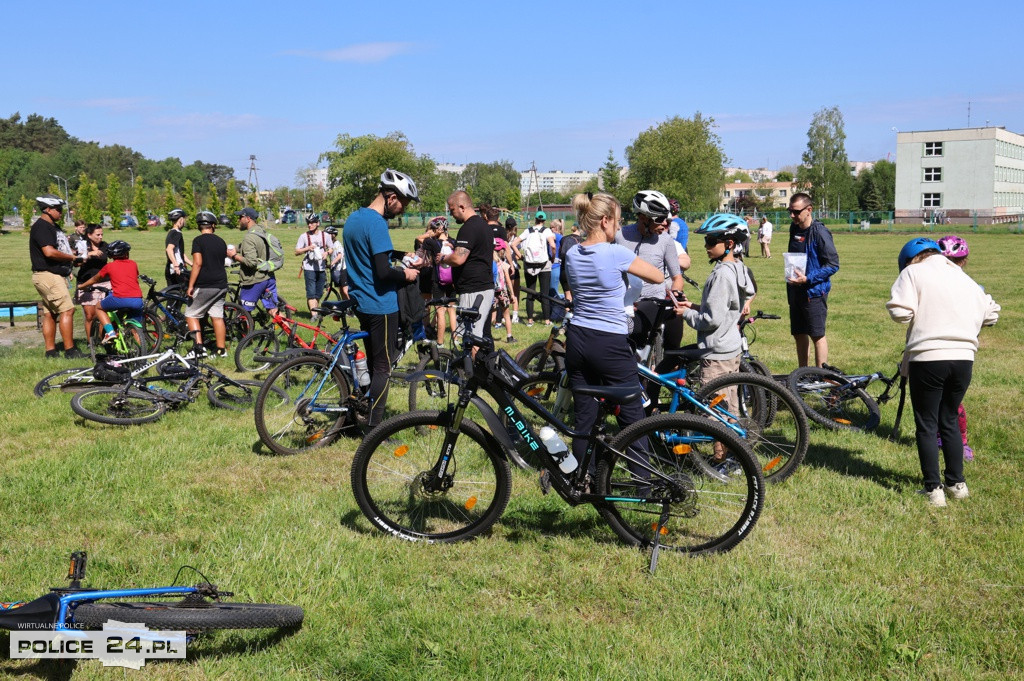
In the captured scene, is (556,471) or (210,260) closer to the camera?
(556,471)

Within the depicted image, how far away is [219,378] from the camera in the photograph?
8.03m

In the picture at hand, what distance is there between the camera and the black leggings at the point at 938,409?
519 centimetres

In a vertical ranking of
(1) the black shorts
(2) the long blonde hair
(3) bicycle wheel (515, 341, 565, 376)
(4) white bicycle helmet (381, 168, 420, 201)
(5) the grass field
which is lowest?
(5) the grass field

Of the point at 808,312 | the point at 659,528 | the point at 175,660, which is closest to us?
the point at 175,660

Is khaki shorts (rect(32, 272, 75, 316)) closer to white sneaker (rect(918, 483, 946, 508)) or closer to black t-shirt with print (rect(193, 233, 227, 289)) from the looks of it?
black t-shirt with print (rect(193, 233, 227, 289))

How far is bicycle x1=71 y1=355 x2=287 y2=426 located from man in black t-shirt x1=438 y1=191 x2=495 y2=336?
7.34 ft

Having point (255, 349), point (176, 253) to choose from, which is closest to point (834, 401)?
point (255, 349)

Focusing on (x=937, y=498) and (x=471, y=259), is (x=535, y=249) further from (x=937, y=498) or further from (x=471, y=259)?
(x=937, y=498)

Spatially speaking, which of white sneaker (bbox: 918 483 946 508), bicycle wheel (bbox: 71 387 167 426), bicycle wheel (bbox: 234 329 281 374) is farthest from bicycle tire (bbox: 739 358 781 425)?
bicycle wheel (bbox: 234 329 281 374)

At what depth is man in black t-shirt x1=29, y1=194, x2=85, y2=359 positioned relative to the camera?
1023 cm

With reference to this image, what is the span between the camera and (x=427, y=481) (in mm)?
4727

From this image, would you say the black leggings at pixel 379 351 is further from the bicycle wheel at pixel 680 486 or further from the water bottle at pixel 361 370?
the bicycle wheel at pixel 680 486

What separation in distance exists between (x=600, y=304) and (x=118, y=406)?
495 centimetres

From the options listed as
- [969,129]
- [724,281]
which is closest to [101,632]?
[724,281]
